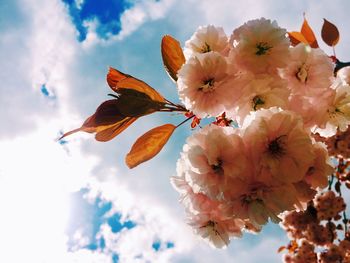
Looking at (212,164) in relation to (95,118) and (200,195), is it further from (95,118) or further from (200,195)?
(95,118)

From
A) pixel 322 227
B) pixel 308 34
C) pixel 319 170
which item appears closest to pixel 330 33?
pixel 308 34

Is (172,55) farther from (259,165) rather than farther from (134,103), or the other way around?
(259,165)

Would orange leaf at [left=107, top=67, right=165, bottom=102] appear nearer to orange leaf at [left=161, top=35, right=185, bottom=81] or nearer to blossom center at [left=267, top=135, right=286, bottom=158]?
orange leaf at [left=161, top=35, right=185, bottom=81]

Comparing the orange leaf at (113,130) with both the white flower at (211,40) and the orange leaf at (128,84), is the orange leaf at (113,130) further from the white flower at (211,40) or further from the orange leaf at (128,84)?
the white flower at (211,40)

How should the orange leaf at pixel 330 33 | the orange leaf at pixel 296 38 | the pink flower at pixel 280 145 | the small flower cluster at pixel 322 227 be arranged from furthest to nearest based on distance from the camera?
the small flower cluster at pixel 322 227
the orange leaf at pixel 330 33
the orange leaf at pixel 296 38
the pink flower at pixel 280 145

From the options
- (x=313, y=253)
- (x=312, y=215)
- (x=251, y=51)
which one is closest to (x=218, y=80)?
(x=251, y=51)

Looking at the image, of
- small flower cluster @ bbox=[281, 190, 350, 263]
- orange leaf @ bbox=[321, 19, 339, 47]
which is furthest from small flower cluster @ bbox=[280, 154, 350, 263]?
orange leaf @ bbox=[321, 19, 339, 47]

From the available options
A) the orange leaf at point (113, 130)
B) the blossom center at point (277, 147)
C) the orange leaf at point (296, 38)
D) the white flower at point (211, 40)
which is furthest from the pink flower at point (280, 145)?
the orange leaf at point (296, 38)
